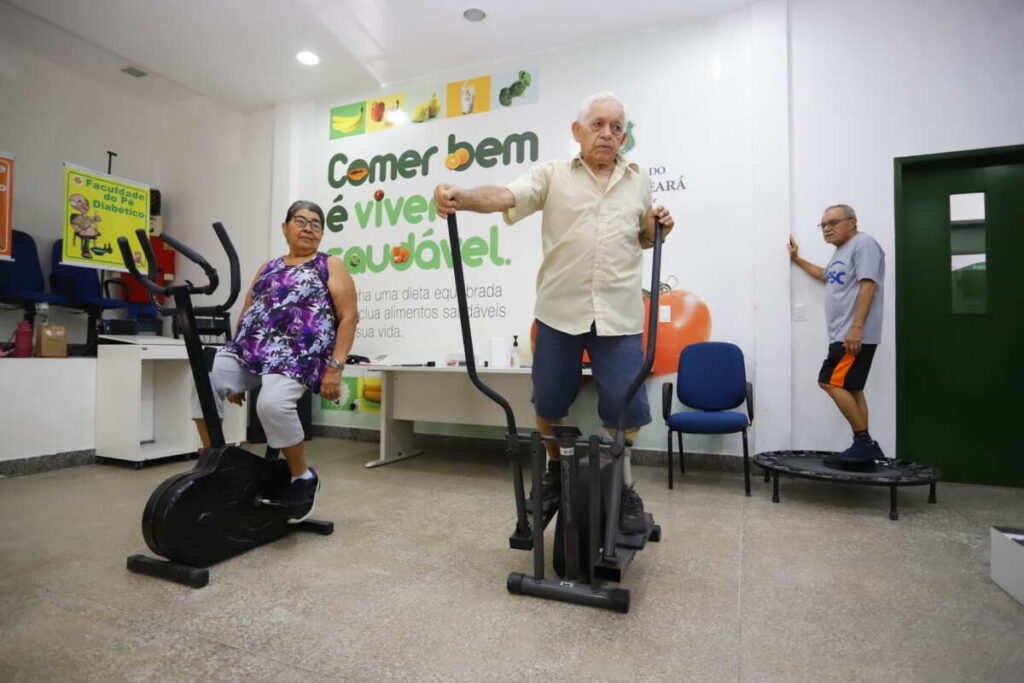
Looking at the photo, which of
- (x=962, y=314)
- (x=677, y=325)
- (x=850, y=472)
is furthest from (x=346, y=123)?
(x=962, y=314)

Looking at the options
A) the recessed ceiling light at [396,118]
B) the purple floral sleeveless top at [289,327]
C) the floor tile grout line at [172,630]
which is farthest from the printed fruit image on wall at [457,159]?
the floor tile grout line at [172,630]

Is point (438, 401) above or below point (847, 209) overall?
below

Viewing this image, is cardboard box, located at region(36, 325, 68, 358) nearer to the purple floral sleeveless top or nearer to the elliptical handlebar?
the purple floral sleeveless top

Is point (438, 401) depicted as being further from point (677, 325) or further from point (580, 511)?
point (580, 511)

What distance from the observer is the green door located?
333 cm

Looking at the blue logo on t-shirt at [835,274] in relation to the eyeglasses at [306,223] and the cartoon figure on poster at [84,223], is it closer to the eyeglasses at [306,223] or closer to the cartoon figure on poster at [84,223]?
the eyeglasses at [306,223]

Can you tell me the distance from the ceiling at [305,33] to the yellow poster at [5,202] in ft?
4.19

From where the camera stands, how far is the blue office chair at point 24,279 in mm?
4383

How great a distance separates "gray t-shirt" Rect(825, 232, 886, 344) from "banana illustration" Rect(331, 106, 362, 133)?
4.12 m

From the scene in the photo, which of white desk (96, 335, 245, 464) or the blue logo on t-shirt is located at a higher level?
the blue logo on t-shirt

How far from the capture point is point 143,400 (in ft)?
13.6

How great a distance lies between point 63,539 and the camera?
224cm

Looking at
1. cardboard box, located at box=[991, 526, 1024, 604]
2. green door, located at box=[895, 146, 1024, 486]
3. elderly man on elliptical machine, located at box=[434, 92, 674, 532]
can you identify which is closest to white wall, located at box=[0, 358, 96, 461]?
elderly man on elliptical machine, located at box=[434, 92, 674, 532]

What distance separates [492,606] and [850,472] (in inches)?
86.1
